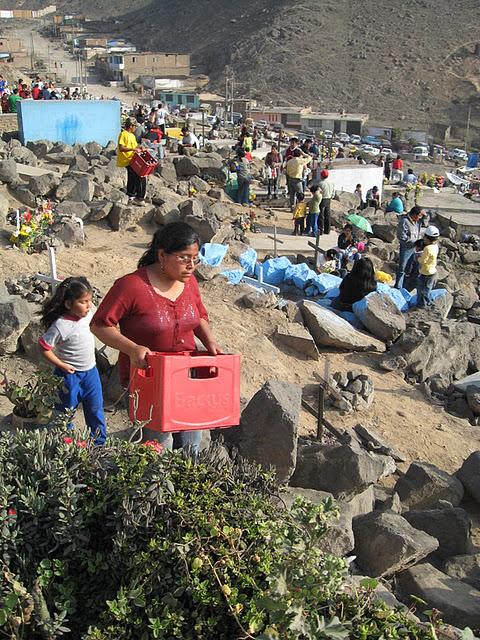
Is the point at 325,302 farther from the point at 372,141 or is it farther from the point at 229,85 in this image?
the point at 229,85

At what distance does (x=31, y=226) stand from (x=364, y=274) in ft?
15.4

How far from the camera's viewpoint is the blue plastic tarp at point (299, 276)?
1110 centimetres

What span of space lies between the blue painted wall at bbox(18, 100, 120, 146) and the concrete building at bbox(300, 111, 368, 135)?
145ft

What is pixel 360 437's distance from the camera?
21.8ft

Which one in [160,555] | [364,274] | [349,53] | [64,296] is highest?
[349,53]

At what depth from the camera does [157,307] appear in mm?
3834

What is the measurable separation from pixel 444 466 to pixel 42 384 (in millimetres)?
4042

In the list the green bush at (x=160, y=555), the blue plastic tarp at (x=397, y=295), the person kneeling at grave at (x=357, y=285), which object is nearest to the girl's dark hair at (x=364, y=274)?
the person kneeling at grave at (x=357, y=285)

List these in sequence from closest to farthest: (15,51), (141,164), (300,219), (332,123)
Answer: (141,164) → (300,219) → (332,123) → (15,51)

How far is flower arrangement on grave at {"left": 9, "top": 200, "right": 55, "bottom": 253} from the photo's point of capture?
31.4 ft

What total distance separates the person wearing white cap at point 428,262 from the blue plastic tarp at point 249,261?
2.56 m

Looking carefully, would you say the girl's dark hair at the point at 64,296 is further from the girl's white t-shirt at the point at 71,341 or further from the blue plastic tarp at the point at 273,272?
the blue plastic tarp at the point at 273,272

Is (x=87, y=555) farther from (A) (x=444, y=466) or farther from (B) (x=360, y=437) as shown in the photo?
(A) (x=444, y=466)

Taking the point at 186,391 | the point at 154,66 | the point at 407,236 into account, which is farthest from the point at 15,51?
the point at 186,391
